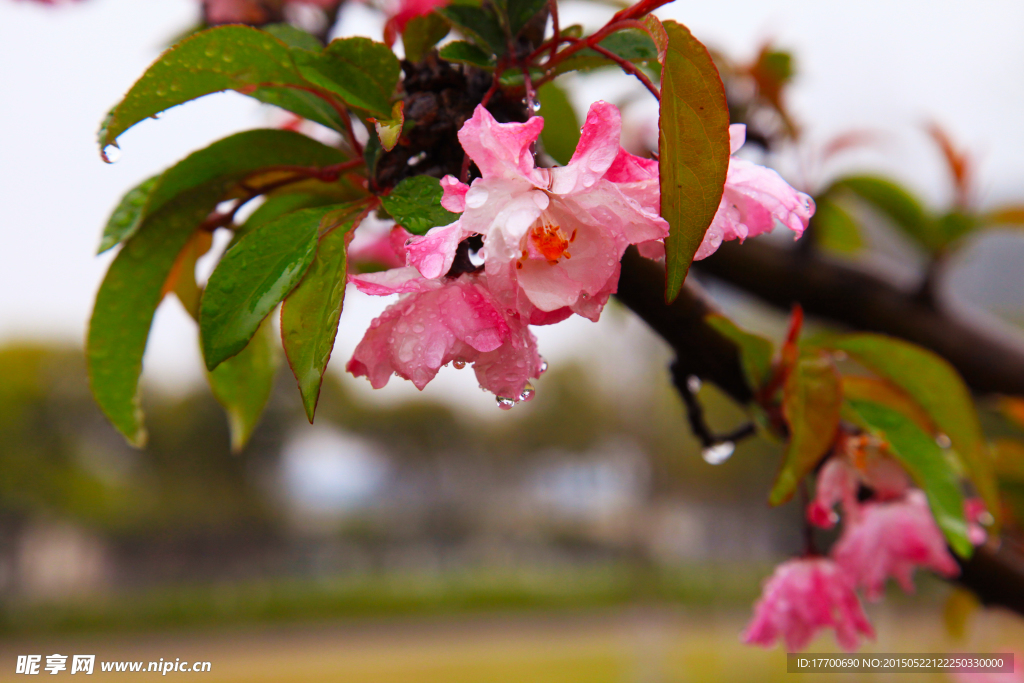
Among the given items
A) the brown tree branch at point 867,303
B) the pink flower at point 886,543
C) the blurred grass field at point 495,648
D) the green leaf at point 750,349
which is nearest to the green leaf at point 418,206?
the green leaf at point 750,349

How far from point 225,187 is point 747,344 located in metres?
0.32

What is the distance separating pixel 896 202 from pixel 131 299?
2.70 feet

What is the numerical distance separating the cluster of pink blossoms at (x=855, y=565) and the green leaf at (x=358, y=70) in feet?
1.32

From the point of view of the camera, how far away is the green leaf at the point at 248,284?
9.8 inches

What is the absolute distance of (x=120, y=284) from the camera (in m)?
0.36

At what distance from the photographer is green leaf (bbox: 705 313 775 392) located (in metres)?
0.43

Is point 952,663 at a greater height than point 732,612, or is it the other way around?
point 952,663

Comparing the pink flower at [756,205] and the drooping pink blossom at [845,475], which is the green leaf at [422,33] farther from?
the drooping pink blossom at [845,475]

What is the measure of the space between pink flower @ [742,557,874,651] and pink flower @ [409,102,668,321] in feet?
1.31

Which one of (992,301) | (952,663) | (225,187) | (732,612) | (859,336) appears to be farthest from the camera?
(732,612)

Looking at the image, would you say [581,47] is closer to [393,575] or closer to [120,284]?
[120,284]

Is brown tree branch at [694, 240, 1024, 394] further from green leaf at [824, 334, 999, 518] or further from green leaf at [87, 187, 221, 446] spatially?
green leaf at [87, 187, 221, 446]

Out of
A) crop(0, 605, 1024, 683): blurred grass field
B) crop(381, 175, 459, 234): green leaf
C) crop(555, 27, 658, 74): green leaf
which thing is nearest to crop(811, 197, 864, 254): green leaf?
crop(555, 27, 658, 74): green leaf

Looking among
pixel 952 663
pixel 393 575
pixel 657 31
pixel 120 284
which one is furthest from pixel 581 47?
pixel 393 575
